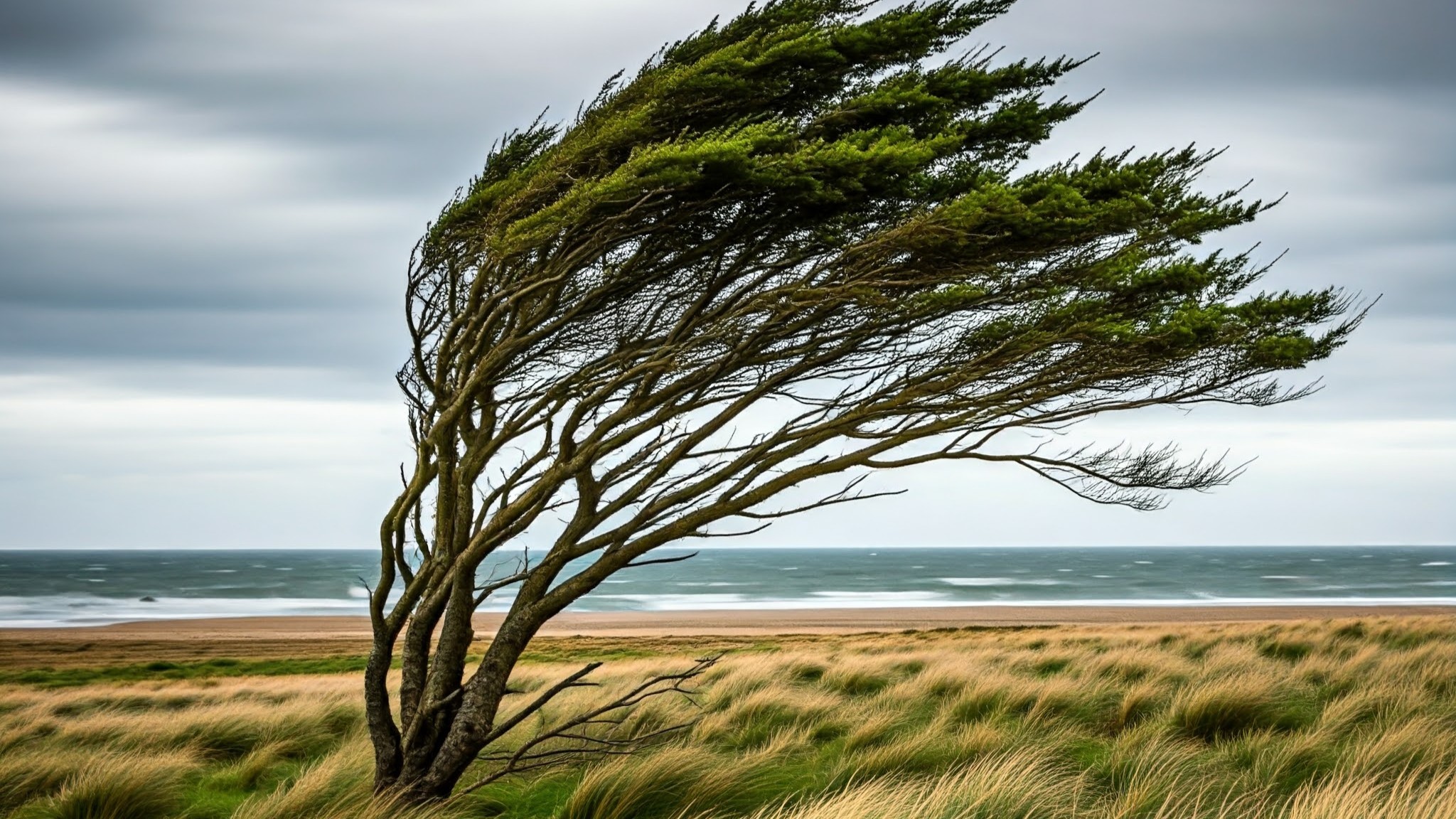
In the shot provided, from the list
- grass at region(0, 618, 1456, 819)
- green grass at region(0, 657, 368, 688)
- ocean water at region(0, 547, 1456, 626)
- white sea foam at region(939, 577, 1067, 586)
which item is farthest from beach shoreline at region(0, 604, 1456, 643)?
grass at region(0, 618, 1456, 819)

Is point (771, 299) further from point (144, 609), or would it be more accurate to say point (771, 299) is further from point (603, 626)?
point (144, 609)

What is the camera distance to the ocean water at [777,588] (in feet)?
195

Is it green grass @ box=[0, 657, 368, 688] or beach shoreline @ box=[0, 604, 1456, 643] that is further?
beach shoreline @ box=[0, 604, 1456, 643]

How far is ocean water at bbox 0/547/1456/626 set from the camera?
2345 inches

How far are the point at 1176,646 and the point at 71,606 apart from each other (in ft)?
196

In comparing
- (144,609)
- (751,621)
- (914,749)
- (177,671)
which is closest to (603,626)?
(751,621)

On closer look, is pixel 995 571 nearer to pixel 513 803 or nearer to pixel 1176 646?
pixel 1176 646

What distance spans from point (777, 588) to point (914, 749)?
73839mm

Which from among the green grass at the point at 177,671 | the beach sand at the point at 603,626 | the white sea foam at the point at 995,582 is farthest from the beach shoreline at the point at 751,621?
Result: the white sea foam at the point at 995,582

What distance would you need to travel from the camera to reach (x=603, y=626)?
1740 inches

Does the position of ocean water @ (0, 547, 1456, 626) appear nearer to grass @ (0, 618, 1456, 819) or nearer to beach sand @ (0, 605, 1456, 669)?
beach sand @ (0, 605, 1456, 669)

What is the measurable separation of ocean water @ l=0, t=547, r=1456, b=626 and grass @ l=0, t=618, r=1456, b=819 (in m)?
28.6

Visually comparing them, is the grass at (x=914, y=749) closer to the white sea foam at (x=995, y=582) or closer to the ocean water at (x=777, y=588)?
the ocean water at (x=777, y=588)

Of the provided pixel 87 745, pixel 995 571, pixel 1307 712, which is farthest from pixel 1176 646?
pixel 995 571
